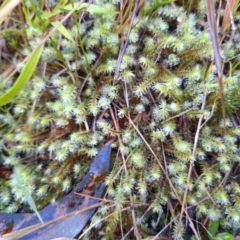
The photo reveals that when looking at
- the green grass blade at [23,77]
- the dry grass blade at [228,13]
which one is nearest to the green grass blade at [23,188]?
the green grass blade at [23,77]

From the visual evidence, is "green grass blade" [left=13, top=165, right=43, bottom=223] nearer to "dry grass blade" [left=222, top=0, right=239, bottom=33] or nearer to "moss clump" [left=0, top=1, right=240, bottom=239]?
"moss clump" [left=0, top=1, right=240, bottom=239]

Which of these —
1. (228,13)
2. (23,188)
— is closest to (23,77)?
(23,188)

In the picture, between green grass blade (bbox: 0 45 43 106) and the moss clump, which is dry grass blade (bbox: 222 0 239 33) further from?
green grass blade (bbox: 0 45 43 106)

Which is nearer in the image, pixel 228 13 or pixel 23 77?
pixel 23 77

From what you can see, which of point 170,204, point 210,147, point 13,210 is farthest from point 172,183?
point 13,210

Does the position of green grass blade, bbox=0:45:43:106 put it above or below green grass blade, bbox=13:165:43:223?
above

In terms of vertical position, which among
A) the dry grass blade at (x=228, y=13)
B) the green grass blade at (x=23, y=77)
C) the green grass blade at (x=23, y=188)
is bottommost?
the green grass blade at (x=23, y=188)

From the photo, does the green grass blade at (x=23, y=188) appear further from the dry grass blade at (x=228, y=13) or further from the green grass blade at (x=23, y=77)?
the dry grass blade at (x=228, y=13)

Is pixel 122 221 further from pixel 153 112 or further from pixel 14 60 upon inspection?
pixel 14 60

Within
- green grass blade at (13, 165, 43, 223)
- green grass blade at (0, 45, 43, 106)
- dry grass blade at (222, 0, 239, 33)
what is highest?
green grass blade at (0, 45, 43, 106)

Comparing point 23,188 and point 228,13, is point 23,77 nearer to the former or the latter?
point 23,188

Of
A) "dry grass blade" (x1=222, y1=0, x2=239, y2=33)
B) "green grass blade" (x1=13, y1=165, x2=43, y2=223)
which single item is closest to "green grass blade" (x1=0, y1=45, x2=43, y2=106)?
"green grass blade" (x1=13, y1=165, x2=43, y2=223)
